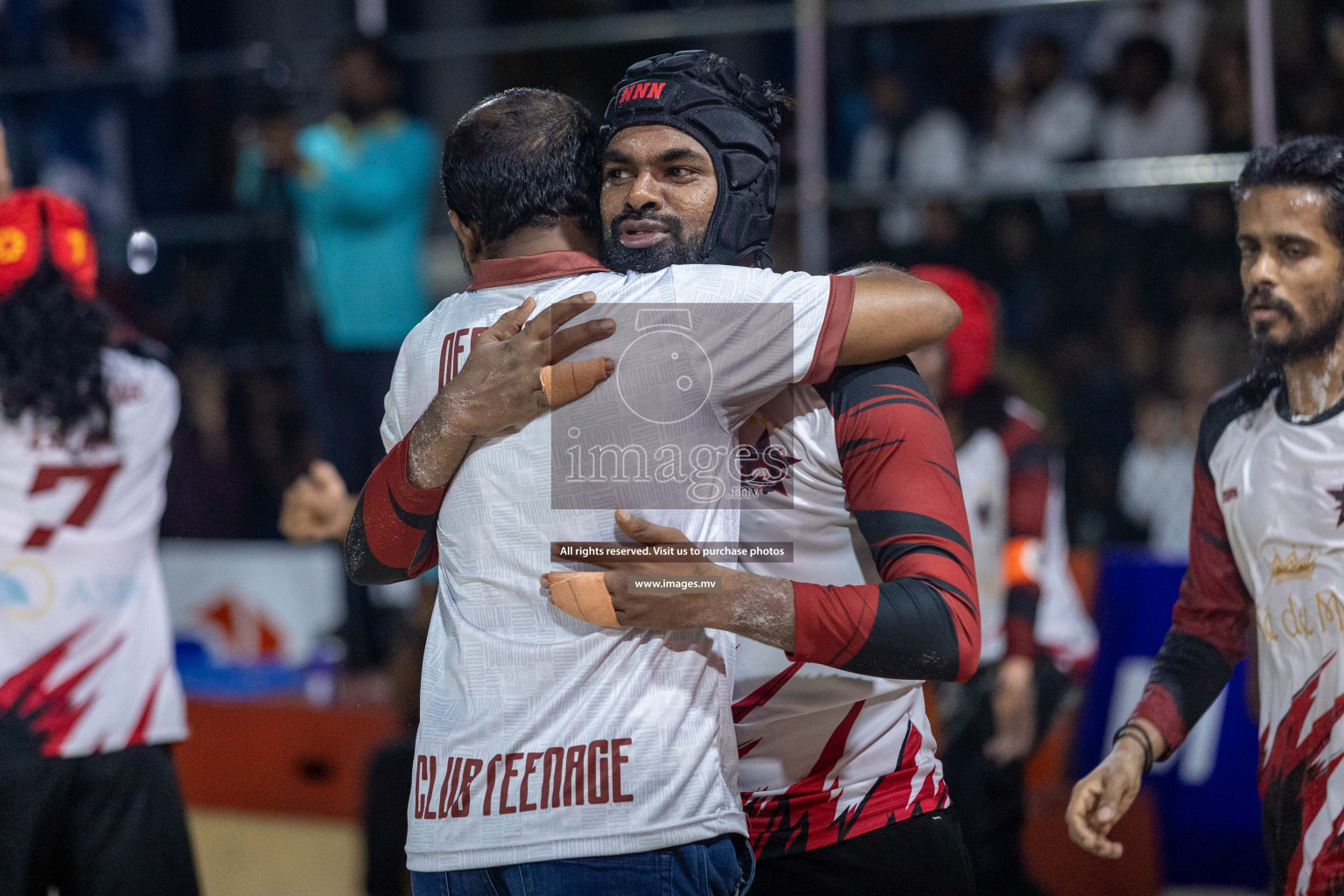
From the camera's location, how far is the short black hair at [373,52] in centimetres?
541

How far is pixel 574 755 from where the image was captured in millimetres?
1856

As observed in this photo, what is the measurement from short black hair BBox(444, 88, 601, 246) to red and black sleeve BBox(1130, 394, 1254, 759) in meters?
1.42

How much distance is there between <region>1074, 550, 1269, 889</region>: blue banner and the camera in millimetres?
4930

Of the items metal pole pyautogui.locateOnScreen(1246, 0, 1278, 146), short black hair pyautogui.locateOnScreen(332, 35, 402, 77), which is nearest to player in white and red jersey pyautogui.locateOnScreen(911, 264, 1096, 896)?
metal pole pyautogui.locateOnScreen(1246, 0, 1278, 146)

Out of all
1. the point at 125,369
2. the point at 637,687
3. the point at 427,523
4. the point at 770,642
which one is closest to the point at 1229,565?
the point at 770,642

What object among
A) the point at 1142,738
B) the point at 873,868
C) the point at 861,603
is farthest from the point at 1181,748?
the point at 861,603

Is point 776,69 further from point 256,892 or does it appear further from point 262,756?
point 256,892

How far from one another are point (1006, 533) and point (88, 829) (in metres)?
2.89

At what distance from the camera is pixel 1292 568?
241 centimetres

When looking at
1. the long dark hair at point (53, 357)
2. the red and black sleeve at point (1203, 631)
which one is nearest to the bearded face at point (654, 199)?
the red and black sleeve at point (1203, 631)

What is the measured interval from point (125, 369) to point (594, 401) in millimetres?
1907

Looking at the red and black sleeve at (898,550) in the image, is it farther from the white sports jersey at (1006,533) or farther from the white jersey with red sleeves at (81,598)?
the white sports jersey at (1006,533)

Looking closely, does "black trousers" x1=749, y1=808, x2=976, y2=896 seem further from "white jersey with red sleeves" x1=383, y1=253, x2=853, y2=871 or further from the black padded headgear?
the black padded headgear

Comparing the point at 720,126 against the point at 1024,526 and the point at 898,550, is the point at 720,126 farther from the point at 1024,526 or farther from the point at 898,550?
the point at 1024,526
